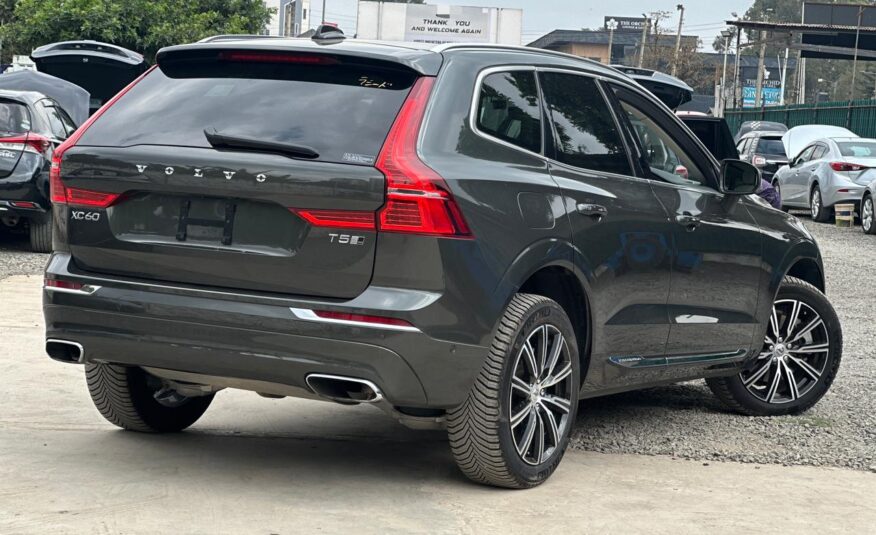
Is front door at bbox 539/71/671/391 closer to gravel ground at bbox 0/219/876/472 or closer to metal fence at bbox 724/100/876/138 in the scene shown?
gravel ground at bbox 0/219/876/472

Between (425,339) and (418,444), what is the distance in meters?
1.56

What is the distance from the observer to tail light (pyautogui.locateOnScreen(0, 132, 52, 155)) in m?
13.5

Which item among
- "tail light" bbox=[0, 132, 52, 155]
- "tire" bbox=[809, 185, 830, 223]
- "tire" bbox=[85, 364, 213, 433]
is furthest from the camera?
"tire" bbox=[809, 185, 830, 223]

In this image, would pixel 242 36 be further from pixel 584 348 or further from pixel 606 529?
pixel 606 529

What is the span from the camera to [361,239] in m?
4.79

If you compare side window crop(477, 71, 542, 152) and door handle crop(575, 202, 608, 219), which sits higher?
side window crop(477, 71, 542, 152)

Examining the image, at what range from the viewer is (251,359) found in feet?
16.0

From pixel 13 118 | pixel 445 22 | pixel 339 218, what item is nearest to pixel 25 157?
pixel 13 118

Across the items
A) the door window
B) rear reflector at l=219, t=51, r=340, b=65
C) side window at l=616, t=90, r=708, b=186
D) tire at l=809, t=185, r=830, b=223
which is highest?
rear reflector at l=219, t=51, r=340, b=65

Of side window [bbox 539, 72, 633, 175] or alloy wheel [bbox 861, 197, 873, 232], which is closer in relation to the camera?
side window [bbox 539, 72, 633, 175]

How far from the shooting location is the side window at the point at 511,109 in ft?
17.4

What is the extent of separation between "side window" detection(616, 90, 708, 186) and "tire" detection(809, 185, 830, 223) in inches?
733

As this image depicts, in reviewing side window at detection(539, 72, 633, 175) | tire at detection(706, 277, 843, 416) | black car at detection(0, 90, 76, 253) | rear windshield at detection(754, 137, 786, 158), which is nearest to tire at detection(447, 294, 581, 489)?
side window at detection(539, 72, 633, 175)

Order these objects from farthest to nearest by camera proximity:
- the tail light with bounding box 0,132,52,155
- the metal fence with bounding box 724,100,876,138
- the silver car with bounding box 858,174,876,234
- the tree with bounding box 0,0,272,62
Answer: the metal fence with bounding box 724,100,876,138 < the tree with bounding box 0,0,272,62 < the silver car with bounding box 858,174,876,234 < the tail light with bounding box 0,132,52,155
